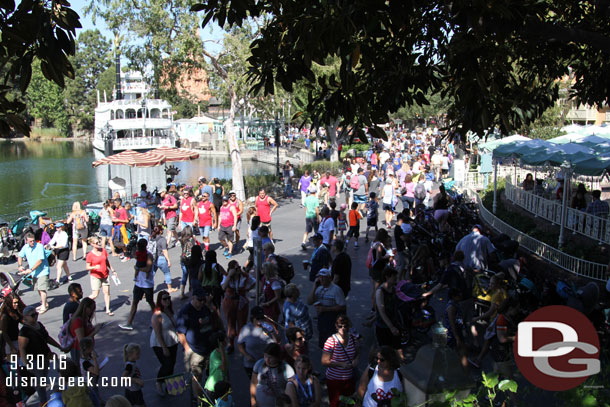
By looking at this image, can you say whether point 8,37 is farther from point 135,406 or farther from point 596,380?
point 596,380

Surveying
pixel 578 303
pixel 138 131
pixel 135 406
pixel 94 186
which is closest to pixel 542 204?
pixel 578 303

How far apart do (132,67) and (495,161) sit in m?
13.0

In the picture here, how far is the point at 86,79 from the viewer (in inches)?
4139

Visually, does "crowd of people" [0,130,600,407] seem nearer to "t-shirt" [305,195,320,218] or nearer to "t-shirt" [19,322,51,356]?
"t-shirt" [19,322,51,356]

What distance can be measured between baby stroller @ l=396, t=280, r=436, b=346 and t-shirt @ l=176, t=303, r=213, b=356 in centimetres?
250

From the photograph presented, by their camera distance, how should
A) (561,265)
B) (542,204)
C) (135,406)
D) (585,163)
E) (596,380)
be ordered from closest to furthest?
(596,380) < (135,406) < (561,265) < (585,163) < (542,204)

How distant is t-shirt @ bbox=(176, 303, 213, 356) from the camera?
6.98m

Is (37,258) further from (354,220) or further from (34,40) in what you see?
(354,220)

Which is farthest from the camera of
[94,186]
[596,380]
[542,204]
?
[94,186]

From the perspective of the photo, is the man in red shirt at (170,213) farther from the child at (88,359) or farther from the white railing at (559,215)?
the white railing at (559,215)

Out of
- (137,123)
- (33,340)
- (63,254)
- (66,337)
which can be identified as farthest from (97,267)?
(137,123)

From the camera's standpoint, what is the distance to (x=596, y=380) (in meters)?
4.80

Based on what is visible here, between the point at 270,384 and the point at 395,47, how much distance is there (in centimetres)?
472

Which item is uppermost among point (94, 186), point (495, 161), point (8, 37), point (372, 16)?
point (372, 16)
